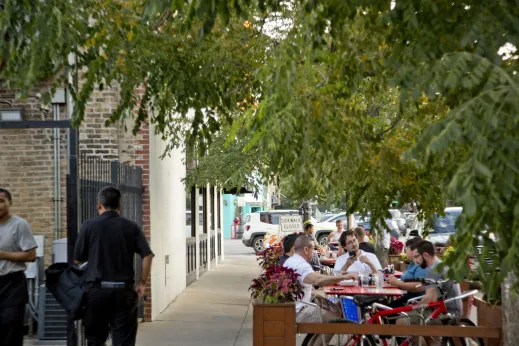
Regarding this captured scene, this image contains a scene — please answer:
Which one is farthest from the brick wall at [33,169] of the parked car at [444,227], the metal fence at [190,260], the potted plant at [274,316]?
the parked car at [444,227]

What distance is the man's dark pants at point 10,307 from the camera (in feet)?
26.7

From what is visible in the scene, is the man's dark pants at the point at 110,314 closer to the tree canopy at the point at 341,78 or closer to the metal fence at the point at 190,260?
the tree canopy at the point at 341,78

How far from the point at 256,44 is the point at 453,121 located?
6.56m

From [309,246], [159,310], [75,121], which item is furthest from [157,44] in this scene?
[159,310]

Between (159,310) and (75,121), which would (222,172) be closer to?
(159,310)

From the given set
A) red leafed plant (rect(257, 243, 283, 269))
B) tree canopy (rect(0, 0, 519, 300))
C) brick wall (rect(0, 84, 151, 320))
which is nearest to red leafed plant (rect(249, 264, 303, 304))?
tree canopy (rect(0, 0, 519, 300))

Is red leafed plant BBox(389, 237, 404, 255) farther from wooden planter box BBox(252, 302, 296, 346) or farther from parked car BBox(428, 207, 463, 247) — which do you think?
wooden planter box BBox(252, 302, 296, 346)

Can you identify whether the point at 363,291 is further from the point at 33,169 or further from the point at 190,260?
the point at 190,260

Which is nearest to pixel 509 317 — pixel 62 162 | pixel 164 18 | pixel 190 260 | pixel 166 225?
pixel 164 18

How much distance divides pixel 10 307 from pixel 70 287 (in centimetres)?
56

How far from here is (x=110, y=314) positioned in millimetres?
8047

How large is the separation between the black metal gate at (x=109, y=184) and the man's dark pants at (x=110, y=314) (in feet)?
5.94

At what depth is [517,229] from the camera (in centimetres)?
401

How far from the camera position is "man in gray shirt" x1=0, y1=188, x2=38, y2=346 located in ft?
26.5
